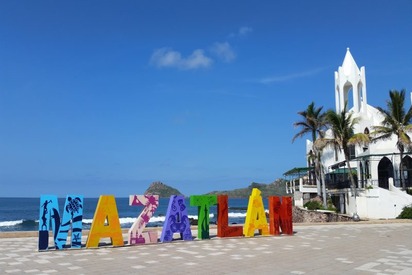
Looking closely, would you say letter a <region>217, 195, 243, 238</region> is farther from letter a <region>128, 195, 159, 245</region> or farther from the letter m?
the letter m

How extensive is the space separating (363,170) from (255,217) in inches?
964

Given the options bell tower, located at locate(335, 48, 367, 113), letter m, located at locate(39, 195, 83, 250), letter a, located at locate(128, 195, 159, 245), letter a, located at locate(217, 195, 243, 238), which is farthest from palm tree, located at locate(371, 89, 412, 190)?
letter m, located at locate(39, 195, 83, 250)

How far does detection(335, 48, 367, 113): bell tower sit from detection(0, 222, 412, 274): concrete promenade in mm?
36799

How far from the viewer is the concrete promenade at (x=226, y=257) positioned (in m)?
11.6

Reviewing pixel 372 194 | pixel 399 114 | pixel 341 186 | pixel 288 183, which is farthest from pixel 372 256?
pixel 288 183

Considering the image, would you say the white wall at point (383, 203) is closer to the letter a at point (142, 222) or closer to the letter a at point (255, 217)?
the letter a at point (255, 217)

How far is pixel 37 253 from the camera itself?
1449 cm

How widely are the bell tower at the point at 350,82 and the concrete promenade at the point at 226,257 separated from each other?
36.8 metres

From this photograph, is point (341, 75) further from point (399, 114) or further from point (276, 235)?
point (276, 235)

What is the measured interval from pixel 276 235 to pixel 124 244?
299 inches

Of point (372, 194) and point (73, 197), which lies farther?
point (372, 194)

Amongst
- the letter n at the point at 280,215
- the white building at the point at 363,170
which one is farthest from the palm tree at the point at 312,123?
the letter n at the point at 280,215

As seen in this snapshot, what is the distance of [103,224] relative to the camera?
53.0 feet

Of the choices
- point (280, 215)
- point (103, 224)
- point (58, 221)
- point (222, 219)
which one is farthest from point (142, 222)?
point (280, 215)
